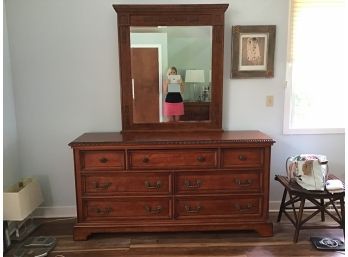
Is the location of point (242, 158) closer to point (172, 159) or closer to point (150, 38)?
point (172, 159)

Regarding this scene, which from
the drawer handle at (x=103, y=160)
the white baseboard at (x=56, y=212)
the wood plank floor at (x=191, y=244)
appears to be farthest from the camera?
the white baseboard at (x=56, y=212)

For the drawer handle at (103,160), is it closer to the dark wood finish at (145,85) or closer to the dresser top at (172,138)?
the dresser top at (172,138)

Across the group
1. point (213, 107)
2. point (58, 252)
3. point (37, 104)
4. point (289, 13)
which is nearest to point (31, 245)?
point (58, 252)

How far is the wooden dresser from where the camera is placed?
2.43 meters

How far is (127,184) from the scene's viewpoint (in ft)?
8.14

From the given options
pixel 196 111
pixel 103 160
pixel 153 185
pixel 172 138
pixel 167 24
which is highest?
pixel 167 24

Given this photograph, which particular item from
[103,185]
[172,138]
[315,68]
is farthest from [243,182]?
[315,68]

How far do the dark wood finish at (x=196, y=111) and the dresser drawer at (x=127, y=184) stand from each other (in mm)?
606

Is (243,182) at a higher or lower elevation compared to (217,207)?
higher

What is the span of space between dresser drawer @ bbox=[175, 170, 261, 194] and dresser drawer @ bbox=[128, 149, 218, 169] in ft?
0.31

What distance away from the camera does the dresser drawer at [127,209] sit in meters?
2.50

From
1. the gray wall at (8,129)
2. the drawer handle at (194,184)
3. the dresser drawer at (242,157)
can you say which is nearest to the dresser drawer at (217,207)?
the drawer handle at (194,184)

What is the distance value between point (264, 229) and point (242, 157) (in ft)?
2.10

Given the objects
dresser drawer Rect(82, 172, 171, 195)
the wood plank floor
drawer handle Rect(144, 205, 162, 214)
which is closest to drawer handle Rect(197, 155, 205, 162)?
dresser drawer Rect(82, 172, 171, 195)
